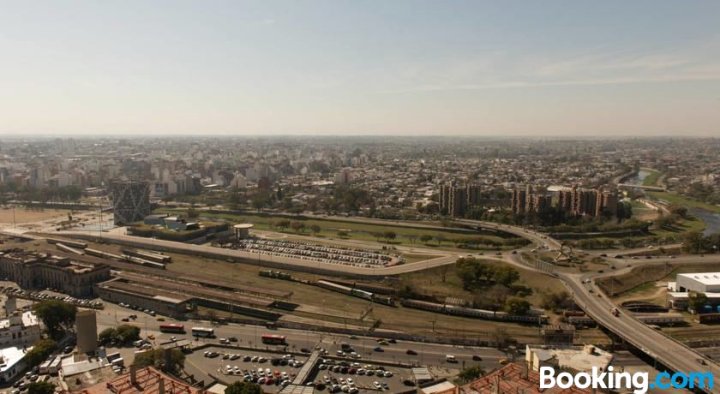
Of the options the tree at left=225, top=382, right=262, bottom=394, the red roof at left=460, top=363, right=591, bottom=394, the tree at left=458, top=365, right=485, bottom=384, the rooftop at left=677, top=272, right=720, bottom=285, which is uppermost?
the red roof at left=460, top=363, right=591, bottom=394

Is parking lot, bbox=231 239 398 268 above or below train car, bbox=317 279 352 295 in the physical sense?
above

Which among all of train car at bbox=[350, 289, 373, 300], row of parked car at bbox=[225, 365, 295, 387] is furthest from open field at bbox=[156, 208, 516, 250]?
row of parked car at bbox=[225, 365, 295, 387]

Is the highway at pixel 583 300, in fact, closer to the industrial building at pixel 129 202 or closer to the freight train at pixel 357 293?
the freight train at pixel 357 293

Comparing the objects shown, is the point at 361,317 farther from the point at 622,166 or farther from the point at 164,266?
the point at 622,166

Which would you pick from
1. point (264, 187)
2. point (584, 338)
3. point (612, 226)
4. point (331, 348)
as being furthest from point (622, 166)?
point (331, 348)

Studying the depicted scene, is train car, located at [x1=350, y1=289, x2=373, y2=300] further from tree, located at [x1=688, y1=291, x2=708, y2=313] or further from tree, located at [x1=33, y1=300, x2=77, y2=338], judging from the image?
tree, located at [x1=688, y1=291, x2=708, y2=313]

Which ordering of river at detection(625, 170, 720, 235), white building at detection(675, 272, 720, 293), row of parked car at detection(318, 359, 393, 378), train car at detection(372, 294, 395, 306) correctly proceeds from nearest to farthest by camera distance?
row of parked car at detection(318, 359, 393, 378), white building at detection(675, 272, 720, 293), train car at detection(372, 294, 395, 306), river at detection(625, 170, 720, 235)
